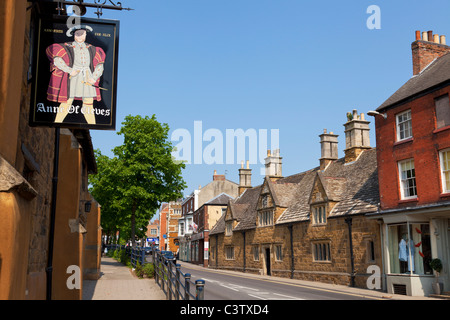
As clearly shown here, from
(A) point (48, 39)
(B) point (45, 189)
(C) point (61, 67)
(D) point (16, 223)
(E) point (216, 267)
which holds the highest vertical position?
(A) point (48, 39)

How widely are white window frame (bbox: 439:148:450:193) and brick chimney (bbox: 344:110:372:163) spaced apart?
11.1 meters

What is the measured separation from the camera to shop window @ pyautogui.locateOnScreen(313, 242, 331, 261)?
88.8 ft

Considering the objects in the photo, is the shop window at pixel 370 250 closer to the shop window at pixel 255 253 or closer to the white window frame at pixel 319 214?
the white window frame at pixel 319 214

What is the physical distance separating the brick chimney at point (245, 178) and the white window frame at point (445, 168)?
112ft

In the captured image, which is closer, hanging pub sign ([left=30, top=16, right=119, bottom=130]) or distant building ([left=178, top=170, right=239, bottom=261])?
hanging pub sign ([left=30, top=16, right=119, bottom=130])

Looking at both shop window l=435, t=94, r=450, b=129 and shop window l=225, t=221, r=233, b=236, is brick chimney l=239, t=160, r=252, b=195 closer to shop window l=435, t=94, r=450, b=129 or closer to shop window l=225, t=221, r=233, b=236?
shop window l=225, t=221, r=233, b=236

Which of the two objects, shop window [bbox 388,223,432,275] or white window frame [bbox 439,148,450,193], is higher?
white window frame [bbox 439,148,450,193]

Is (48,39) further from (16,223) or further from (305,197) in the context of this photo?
(305,197)

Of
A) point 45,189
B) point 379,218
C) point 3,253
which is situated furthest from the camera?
point 379,218

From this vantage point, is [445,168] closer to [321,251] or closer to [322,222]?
[322,222]

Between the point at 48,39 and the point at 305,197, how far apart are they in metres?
27.7

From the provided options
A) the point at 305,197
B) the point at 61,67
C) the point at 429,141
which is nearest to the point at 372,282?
the point at 429,141

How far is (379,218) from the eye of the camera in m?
22.3

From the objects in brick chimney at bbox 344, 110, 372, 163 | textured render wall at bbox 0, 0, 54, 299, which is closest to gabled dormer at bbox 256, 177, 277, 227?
brick chimney at bbox 344, 110, 372, 163
